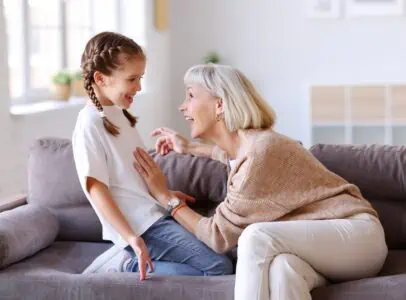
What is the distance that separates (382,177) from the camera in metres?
2.96

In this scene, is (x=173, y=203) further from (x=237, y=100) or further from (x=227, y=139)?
(x=237, y=100)

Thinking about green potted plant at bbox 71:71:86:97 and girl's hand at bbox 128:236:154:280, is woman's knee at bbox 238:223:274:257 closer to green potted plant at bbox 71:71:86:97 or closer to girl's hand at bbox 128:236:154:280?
girl's hand at bbox 128:236:154:280

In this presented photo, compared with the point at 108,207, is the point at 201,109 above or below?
above

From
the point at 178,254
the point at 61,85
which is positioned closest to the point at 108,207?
the point at 178,254

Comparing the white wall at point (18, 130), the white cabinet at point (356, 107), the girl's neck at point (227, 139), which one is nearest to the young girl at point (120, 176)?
the girl's neck at point (227, 139)

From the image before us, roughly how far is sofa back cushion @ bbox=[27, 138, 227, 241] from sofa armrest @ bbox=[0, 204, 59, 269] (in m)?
0.07

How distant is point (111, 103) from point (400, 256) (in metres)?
1.13

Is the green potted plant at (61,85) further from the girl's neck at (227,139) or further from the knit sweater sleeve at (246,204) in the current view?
the knit sweater sleeve at (246,204)

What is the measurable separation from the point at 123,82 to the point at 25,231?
0.62 m

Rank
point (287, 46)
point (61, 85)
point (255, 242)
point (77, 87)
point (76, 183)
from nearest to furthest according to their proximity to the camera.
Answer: point (255, 242) < point (76, 183) < point (61, 85) < point (77, 87) < point (287, 46)

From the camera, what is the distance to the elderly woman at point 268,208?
7.77 feet

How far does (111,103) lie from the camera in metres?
2.83

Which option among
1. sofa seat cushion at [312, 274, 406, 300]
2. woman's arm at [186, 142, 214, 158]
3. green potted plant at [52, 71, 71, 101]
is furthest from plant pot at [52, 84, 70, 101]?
sofa seat cushion at [312, 274, 406, 300]

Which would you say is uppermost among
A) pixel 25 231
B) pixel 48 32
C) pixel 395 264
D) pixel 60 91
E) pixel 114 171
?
pixel 48 32
